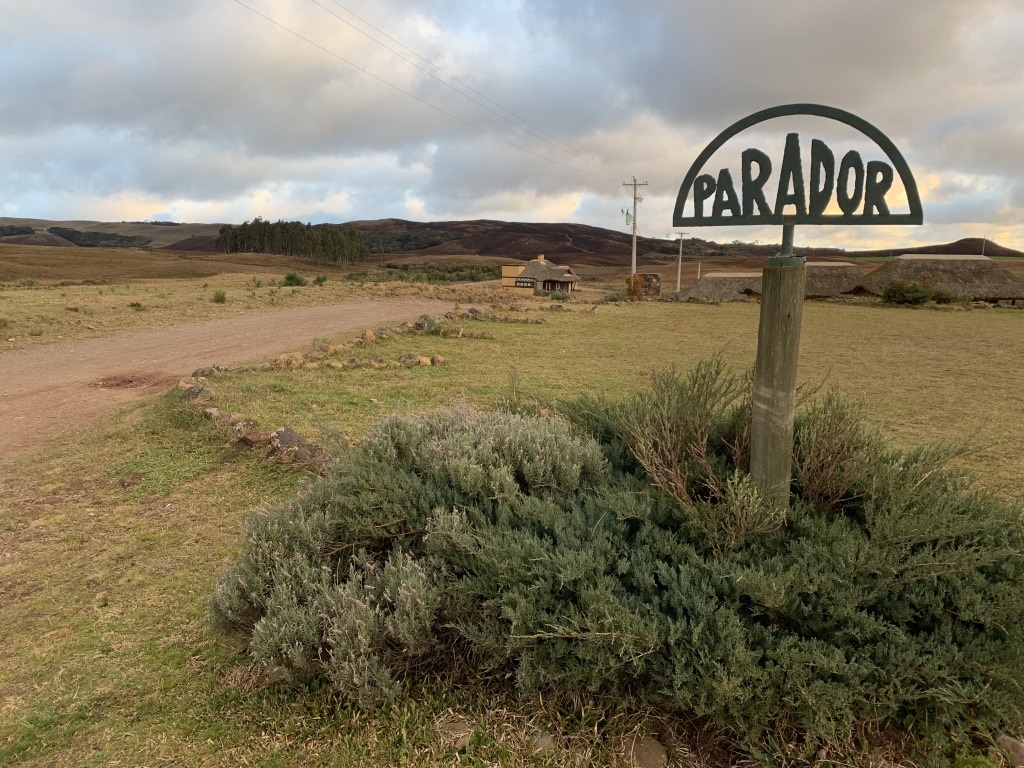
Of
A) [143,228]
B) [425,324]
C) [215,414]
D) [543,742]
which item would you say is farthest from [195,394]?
[143,228]

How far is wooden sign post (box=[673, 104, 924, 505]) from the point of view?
93.8 inches

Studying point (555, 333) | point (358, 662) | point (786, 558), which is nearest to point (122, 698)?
point (358, 662)

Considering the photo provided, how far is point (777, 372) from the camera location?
8.53ft

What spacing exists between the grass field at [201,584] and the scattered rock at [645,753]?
0.04 m

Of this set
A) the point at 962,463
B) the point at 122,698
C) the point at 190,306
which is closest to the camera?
the point at 122,698

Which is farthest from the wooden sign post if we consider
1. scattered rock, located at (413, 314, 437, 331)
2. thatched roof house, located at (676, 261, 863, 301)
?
thatched roof house, located at (676, 261, 863, 301)

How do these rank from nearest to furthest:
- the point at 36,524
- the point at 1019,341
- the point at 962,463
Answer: the point at 36,524 < the point at 962,463 < the point at 1019,341

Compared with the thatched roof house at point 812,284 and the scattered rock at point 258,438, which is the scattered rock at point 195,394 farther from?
the thatched roof house at point 812,284

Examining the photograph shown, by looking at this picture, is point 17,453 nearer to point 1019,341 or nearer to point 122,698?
point 122,698

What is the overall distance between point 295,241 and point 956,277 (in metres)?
74.1

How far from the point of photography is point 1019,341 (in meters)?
16.2

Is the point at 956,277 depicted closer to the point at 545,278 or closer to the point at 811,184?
the point at 545,278

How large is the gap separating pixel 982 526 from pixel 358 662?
2505mm

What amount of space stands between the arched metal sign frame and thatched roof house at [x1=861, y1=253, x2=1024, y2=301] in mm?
34758
